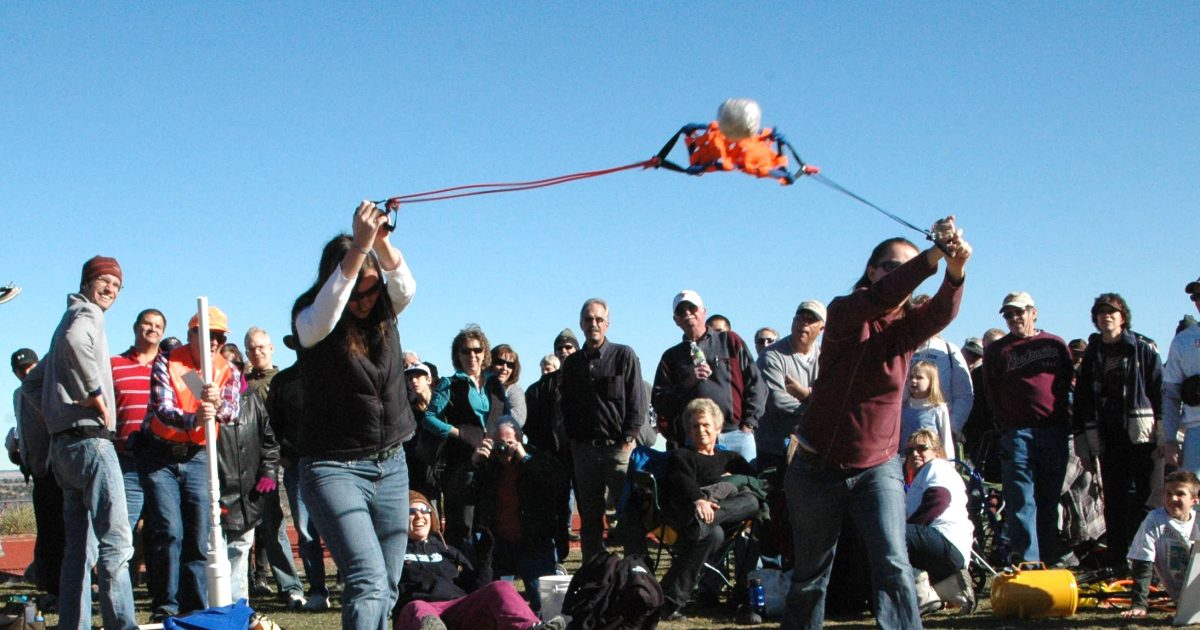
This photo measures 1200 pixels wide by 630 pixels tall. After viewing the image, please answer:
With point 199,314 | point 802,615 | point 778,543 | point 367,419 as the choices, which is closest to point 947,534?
point 778,543

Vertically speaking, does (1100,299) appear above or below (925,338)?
above

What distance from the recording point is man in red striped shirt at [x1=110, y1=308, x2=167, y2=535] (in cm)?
708

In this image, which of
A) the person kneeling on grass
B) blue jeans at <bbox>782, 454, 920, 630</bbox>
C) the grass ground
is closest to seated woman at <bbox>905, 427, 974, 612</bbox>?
the grass ground

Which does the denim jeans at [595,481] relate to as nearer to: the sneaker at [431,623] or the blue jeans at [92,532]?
the sneaker at [431,623]

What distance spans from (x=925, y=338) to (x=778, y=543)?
323 cm

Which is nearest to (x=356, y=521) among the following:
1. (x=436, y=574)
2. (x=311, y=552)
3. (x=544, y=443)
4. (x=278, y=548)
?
(x=436, y=574)

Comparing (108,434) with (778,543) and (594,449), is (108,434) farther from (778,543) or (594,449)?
(778,543)

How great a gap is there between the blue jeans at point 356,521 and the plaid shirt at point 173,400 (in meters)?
2.05

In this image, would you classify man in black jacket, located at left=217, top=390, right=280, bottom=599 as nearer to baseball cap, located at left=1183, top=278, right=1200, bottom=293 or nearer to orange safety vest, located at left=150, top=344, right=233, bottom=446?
orange safety vest, located at left=150, top=344, right=233, bottom=446

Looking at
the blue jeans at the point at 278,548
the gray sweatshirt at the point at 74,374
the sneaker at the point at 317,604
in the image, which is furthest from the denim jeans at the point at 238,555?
the gray sweatshirt at the point at 74,374

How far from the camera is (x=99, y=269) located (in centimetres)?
659

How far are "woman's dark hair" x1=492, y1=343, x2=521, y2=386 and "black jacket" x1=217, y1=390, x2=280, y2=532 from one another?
7.71 feet

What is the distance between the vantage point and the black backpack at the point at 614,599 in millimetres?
6273

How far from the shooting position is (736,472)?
8148 mm
